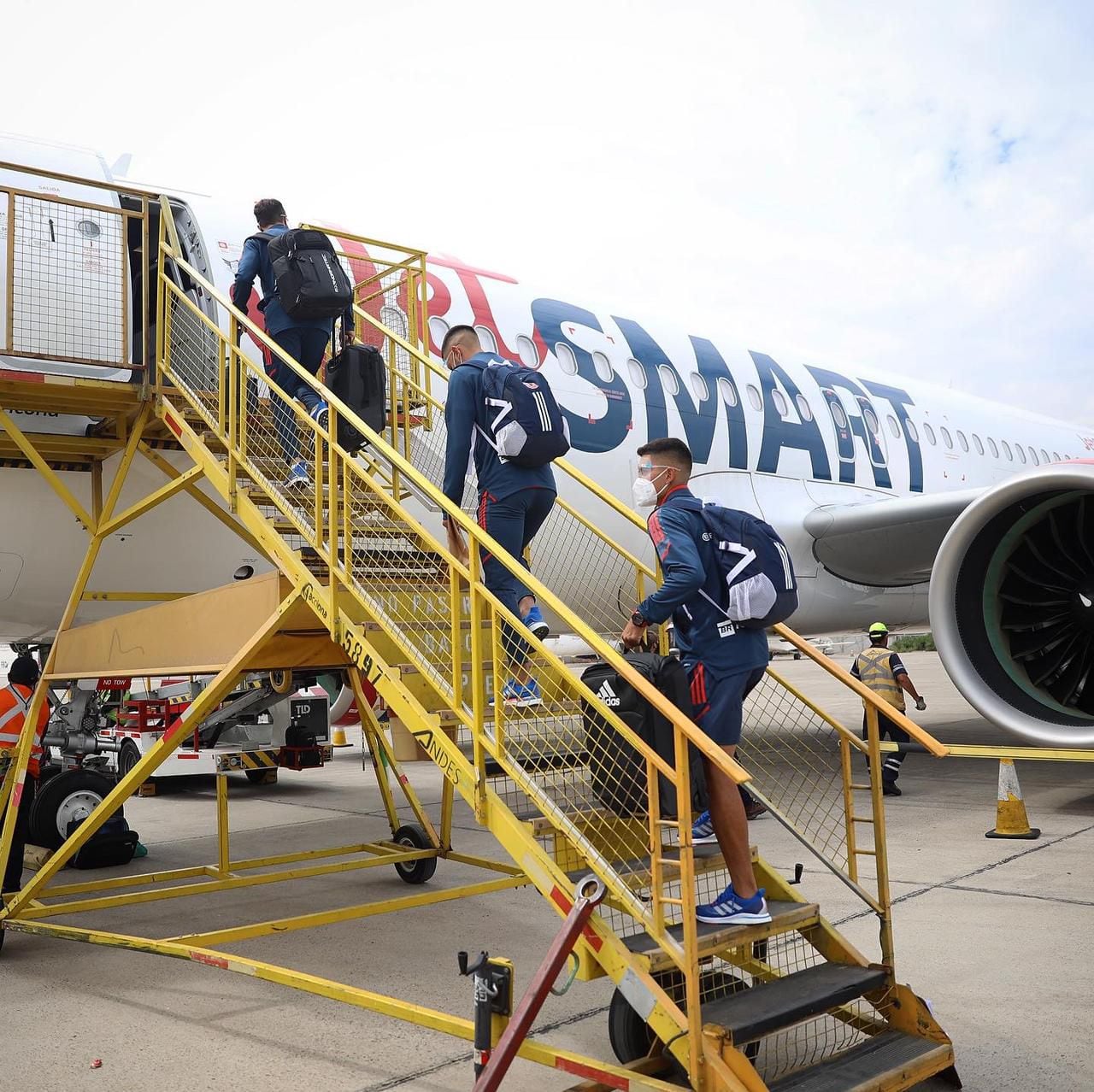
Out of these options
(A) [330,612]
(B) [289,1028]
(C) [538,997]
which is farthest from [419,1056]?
(A) [330,612]

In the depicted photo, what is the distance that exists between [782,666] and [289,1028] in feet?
123

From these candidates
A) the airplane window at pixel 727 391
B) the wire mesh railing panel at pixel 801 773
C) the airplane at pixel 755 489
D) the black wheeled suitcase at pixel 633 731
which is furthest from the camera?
the airplane window at pixel 727 391

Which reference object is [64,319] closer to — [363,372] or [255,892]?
[363,372]

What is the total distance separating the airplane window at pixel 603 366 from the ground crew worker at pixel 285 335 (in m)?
3.22

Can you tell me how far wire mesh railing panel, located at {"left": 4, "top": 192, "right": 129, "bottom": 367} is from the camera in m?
5.71

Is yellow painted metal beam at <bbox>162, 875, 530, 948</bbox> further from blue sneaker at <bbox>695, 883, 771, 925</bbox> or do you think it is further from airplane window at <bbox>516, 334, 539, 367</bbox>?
airplane window at <bbox>516, 334, 539, 367</bbox>

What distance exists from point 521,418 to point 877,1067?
249 centimetres

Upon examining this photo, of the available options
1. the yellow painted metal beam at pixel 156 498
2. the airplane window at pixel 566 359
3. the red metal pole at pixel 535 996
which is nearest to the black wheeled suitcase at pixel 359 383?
the yellow painted metal beam at pixel 156 498

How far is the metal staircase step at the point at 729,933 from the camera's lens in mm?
3172

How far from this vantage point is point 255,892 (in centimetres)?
638

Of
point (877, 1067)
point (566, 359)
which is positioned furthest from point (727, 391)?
point (877, 1067)

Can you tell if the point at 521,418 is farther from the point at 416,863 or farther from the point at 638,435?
the point at 638,435

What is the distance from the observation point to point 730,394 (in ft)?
32.6

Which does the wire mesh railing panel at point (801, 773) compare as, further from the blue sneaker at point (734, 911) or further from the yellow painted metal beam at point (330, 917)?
the yellow painted metal beam at point (330, 917)
